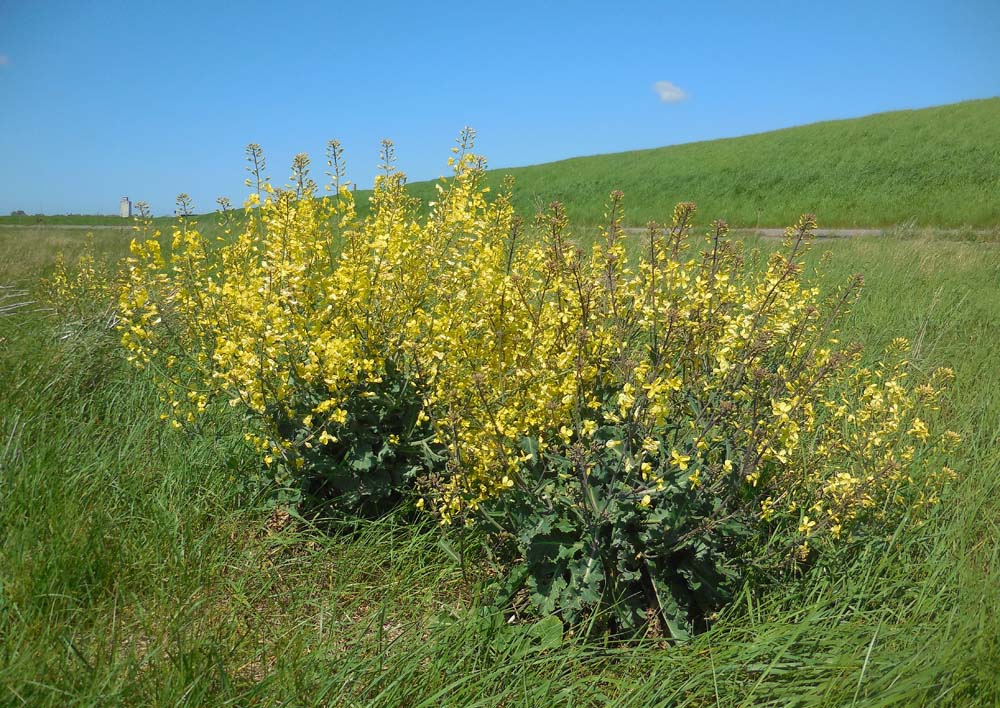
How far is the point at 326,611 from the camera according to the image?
2.65m

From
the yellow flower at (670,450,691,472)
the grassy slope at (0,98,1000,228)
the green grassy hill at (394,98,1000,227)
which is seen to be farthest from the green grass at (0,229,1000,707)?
the green grassy hill at (394,98,1000,227)

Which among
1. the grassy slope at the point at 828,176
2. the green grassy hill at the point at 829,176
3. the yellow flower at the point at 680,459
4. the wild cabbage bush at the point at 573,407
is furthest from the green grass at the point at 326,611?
the green grassy hill at the point at 829,176

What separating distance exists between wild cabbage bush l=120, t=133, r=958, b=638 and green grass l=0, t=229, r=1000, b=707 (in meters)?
0.20

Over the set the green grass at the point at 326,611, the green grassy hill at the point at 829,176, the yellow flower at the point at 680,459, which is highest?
the green grassy hill at the point at 829,176

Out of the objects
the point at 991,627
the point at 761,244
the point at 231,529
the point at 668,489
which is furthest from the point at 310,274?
the point at 761,244

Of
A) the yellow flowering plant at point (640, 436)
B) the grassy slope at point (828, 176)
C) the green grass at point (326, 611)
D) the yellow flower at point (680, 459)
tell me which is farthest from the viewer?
the grassy slope at point (828, 176)

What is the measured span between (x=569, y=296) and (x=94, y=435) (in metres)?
2.74

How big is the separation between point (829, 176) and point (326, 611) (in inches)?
1148

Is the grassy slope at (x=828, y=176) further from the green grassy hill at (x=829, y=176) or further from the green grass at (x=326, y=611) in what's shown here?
the green grass at (x=326, y=611)

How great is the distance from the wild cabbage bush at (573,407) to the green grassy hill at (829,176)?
55.5ft

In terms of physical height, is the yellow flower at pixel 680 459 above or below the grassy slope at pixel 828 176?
below

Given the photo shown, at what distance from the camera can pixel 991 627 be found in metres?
2.30

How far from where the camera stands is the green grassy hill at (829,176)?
72.7 feet

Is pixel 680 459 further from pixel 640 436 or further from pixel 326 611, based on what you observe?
pixel 326 611
